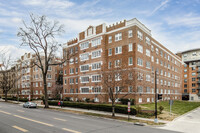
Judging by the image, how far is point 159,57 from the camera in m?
52.8

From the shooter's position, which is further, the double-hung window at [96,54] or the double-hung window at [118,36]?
the double-hung window at [96,54]

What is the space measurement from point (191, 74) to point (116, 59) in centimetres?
6433

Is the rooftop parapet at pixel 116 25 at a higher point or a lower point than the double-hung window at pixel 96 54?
higher

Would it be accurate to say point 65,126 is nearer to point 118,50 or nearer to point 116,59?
point 116,59

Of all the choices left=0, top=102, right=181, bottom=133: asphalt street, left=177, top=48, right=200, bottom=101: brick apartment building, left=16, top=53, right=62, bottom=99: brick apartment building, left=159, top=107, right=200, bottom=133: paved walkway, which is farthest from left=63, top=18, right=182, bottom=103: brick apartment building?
left=177, top=48, right=200, bottom=101: brick apartment building

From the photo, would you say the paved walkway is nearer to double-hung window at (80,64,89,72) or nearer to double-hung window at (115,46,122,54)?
double-hung window at (115,46,122,54)

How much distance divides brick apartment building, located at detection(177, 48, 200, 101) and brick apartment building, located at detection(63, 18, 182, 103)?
108 feet

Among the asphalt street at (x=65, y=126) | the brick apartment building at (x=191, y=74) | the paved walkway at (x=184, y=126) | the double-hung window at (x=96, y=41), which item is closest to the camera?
the asphalt street at (x=65, y=126)

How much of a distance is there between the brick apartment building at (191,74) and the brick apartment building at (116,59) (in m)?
33.0

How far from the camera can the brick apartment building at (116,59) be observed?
126 ft

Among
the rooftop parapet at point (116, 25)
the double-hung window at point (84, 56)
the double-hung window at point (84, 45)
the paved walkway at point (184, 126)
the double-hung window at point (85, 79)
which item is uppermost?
the rooftop parapet at point (116, 25)

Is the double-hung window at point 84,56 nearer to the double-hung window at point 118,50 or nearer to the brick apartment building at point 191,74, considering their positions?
the double-hung window at point 118,50

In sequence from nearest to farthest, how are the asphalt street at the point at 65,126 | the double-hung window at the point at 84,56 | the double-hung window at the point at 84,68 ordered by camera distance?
1. the asphalt street at the point at 65,126
2. the double-hung window at the point at 84,68
3. the double-hung window at the point at 84,56

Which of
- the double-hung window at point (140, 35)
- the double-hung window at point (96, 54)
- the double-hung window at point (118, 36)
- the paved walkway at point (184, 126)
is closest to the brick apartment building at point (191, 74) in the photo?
the double-hung window at point (140, 35)
